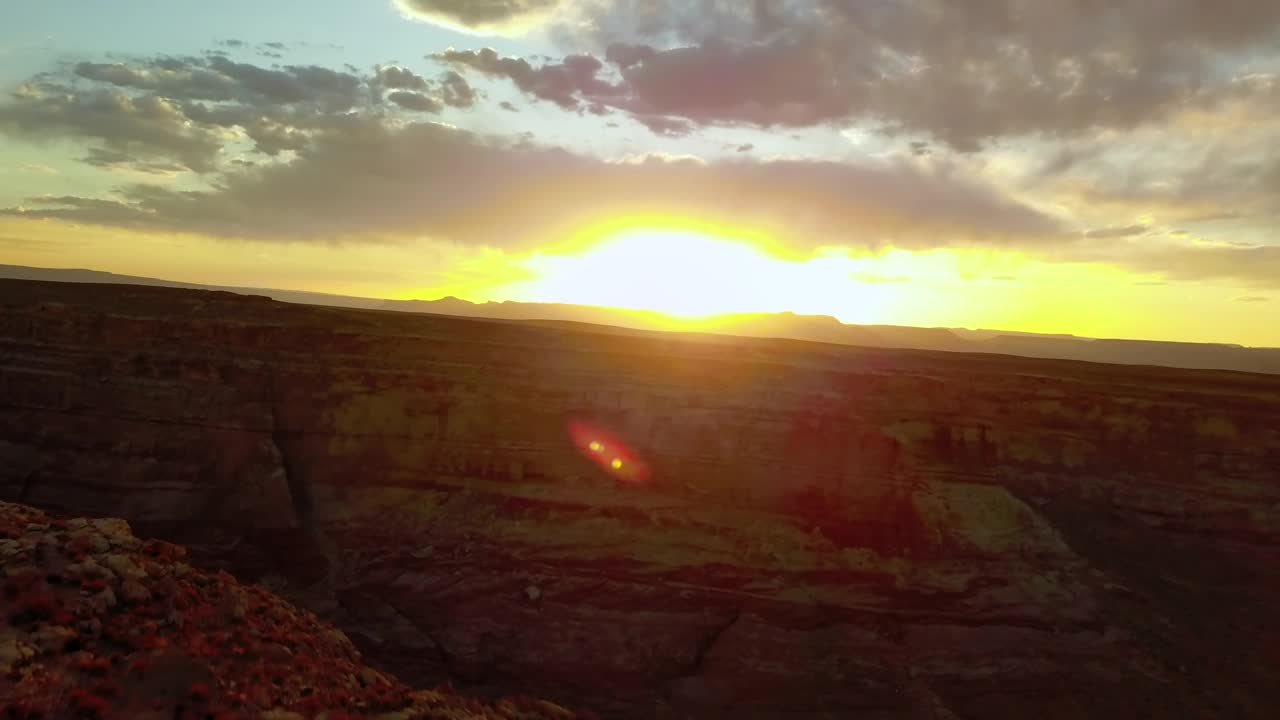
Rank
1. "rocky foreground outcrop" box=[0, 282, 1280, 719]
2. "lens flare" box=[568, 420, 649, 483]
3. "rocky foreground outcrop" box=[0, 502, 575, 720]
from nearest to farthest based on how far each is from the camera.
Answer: "rocky foreground outcrop" box=[0, 502, 575, 720] < "rocky foreground outcrop" box=[0, 282, 1280, 719] < "lens flare" box=[568, 420, 649, 483]

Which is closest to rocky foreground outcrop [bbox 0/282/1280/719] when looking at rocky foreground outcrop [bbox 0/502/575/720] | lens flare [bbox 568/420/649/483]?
lens flare [bbox 568/420/649/483]

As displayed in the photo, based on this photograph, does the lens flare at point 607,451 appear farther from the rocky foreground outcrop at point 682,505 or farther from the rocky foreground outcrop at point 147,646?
the rocky foreground outcrop at point 147,646

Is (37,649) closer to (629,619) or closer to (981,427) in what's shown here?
(629,619)

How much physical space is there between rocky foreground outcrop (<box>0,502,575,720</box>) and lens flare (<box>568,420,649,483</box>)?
16894 mm

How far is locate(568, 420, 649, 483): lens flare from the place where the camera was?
3153cm

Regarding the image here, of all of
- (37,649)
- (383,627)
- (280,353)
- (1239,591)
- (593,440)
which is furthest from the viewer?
(280,353)

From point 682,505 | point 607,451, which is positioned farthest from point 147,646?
point 607,451

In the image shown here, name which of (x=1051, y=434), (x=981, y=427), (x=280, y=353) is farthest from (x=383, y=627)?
(x=1051, y=434)

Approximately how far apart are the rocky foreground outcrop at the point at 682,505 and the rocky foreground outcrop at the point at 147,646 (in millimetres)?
11435

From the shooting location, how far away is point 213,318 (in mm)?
36406

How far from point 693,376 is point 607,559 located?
948cm

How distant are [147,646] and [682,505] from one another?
21532mm

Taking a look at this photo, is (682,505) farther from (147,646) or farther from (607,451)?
(147,646)

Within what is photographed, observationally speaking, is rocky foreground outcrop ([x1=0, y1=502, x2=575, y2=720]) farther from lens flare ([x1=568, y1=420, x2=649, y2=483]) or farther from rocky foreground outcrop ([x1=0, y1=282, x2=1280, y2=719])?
lens flare ([x1=568, y1=420, x2=649, y2=483])
